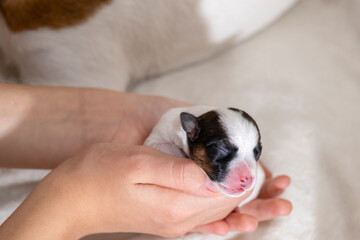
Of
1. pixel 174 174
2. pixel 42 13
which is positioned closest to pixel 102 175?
pixel 174 174

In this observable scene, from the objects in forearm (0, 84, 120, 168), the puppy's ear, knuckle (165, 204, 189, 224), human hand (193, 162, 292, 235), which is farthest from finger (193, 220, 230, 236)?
forearm (0, 84, 120, 168)

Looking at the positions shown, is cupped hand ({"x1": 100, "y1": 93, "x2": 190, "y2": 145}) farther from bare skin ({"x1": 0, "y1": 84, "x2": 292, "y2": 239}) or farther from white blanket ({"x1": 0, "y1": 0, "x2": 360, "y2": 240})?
white blanket ({"x1": 0, "y1": 0, "x2": 360, "y2": 240})

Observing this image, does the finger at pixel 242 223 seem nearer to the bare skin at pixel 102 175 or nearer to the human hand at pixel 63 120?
the bare skin at pixel 102 175

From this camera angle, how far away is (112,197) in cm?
88

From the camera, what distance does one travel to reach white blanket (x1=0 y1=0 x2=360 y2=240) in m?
1.14

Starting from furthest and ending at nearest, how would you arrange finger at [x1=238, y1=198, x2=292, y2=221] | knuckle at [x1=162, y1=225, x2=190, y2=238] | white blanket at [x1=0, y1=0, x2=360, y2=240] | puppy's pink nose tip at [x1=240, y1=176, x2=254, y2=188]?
white blanket at [x1=0, y1=0, x2=360, y2=240]
finger at [x1=238, y1=198, x2=292, y2=221]
knuckle at [x1=162, y1=225, x2=190, y2=238]
puppy's pink nose tip at [x1=240, y1=176, x2=254, y2=188]

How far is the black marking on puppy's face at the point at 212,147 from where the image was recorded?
0.80 m

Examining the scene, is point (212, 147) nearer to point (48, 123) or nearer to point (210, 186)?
point (210, 186)

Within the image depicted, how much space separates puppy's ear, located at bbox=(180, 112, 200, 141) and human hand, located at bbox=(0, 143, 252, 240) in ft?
0.24

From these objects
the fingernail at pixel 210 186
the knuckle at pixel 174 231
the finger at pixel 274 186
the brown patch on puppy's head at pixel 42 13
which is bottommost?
the finger at pixel 274 186

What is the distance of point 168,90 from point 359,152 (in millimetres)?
664

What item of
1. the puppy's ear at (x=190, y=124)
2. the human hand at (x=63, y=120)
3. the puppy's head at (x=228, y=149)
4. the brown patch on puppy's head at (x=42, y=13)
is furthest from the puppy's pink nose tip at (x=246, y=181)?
the brown patch on puppy's head at (x=42, y=13)

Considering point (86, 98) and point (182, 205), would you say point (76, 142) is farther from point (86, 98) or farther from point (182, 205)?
point (182, 205)

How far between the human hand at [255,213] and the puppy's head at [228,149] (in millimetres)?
211
